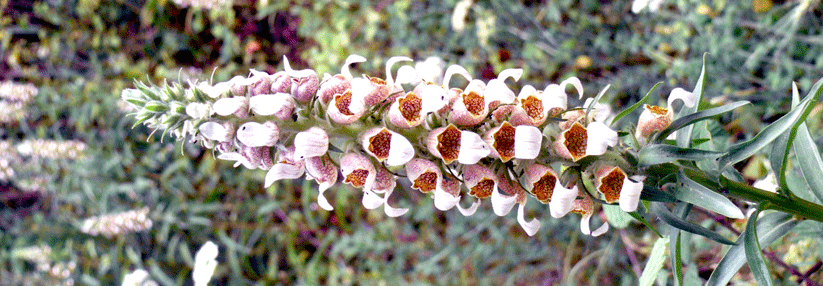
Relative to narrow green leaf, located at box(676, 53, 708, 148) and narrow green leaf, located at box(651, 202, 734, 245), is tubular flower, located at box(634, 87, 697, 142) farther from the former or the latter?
narrow green leaf, located at box(651, 202, 734, 245)

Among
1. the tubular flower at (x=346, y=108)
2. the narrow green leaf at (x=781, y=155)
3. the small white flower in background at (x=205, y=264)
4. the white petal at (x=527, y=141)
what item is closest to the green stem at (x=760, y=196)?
the narrow green leaf at (x=781, y=155)

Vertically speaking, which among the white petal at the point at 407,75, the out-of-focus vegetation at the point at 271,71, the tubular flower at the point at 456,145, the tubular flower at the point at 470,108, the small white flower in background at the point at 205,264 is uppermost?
the white petal at the point at 407,75

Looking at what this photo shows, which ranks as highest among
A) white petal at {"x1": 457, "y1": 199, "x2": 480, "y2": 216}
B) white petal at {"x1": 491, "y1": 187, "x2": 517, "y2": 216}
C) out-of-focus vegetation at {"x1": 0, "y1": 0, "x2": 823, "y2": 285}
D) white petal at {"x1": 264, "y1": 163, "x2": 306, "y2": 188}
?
white petal at {"x1": 264, "y1": 163, "x2": 306, "y2": 188}

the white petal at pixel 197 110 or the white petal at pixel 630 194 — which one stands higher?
the white petal at pixel 197 110

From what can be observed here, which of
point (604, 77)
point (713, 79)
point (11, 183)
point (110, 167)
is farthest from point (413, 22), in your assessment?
point (11, 183)

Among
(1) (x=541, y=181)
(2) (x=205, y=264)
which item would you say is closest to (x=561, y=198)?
(1) (x=541, y=181)

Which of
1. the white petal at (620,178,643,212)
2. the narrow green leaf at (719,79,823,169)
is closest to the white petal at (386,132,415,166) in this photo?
the white petal at (620,178,643,212)

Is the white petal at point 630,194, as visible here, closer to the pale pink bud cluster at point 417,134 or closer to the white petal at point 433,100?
the pale pink bud cluster at point 417,134

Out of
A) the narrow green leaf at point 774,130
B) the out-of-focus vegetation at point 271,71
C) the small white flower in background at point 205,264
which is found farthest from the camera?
the out-of-focus vegetation at point 271,71

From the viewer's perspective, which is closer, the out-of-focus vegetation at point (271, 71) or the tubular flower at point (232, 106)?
the tubular flower at point (232, 106)
